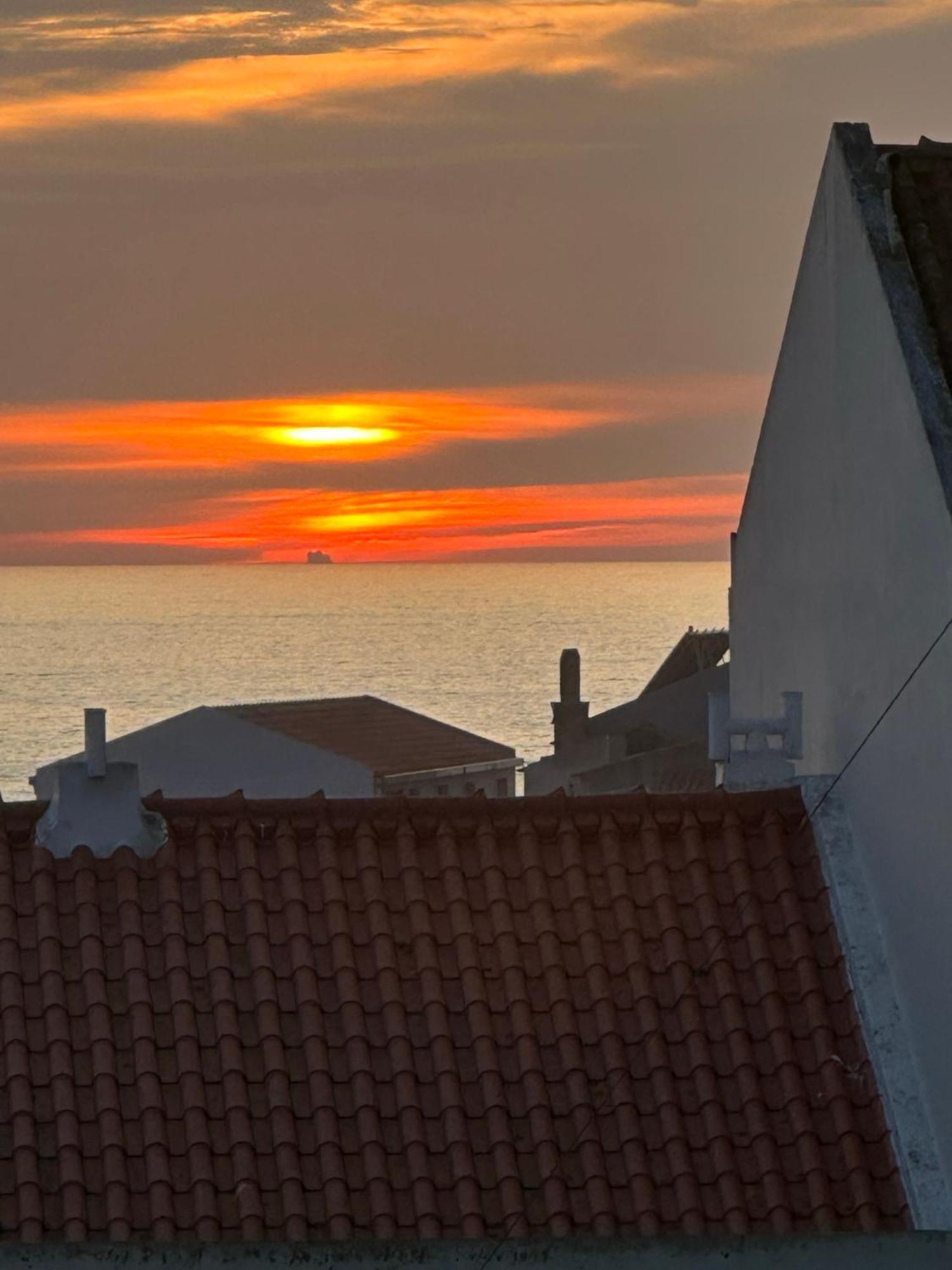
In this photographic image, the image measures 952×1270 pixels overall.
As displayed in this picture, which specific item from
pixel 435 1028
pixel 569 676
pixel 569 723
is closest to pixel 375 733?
pixel 569 723

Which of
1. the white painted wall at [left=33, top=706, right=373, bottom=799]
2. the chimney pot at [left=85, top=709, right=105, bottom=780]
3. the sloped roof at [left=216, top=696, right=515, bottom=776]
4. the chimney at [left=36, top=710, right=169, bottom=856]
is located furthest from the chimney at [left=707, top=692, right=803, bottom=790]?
the sloped roof at [left=216, top=696, right=515, bottom=776]

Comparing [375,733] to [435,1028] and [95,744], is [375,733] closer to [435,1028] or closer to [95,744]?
[95,744]

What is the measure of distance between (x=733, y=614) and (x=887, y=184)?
19.7 feet

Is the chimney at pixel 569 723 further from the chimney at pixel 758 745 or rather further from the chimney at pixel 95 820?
the chimney at pixel 95 820

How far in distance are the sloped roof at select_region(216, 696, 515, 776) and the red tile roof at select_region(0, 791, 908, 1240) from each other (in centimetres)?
3368

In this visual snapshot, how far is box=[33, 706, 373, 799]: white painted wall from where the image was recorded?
46.0m

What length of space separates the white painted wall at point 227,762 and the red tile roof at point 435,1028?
103ft

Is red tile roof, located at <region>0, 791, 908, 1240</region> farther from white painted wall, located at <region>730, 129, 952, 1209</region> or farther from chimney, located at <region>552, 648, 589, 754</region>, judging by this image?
chimney, located at <region>552, 648, 589, 754</region>

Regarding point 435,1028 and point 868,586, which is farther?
point 868,586

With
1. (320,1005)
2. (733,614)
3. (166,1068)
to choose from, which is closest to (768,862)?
(320,1005)

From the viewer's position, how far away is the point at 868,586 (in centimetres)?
1280

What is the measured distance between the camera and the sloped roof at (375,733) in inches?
1925

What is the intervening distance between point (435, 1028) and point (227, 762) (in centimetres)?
3758

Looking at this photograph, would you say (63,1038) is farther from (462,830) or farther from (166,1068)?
(462,830)
